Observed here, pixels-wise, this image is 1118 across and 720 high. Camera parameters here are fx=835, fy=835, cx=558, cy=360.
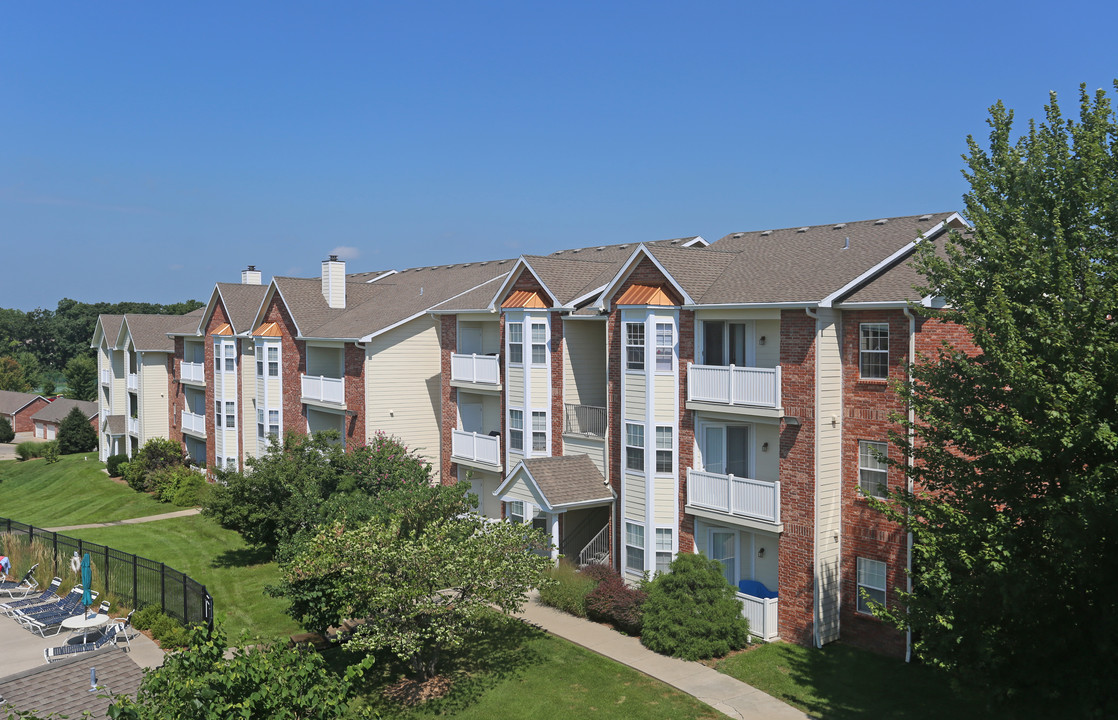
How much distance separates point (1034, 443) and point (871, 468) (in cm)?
797

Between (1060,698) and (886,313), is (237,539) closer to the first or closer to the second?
(886,313)

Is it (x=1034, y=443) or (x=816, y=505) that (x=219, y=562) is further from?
(x=1034, y=443)

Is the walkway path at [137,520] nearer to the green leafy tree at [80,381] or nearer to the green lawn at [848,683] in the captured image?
the green lawn at [848,683]

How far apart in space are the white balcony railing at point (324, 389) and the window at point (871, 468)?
74.4 ft

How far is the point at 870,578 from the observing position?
2088cm

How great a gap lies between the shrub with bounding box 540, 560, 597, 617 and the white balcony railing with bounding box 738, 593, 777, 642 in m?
4.60

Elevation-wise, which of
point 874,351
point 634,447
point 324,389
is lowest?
point 634,447

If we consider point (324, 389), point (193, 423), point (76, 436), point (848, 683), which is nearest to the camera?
point (848, 683)

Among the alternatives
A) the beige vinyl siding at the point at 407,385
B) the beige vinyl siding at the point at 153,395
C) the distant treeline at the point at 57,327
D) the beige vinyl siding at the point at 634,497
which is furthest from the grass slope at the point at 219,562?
the distant treeline at the point at 57,327

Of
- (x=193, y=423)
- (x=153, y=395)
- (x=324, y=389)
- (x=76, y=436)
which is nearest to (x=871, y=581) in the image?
(x=324, y=389)

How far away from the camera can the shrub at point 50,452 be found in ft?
211

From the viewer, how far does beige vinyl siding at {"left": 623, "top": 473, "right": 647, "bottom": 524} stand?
24875 mm

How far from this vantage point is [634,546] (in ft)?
82.5

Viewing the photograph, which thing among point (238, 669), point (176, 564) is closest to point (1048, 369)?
point (238, 669)
